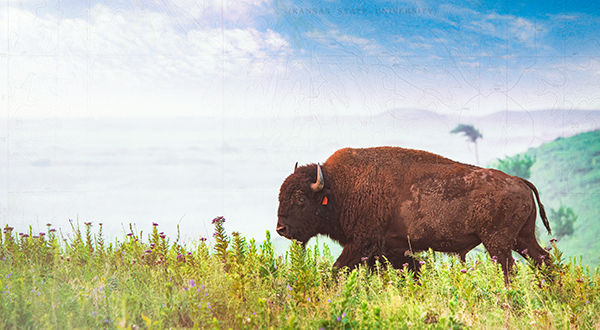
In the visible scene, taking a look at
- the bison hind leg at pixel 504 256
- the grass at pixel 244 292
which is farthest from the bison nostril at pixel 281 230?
the bison hind leg at pixel 504 256

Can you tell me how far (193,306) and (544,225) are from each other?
18.7 ft

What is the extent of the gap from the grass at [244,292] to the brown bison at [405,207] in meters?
0.39

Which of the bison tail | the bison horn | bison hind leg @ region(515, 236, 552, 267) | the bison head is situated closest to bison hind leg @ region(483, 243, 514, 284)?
bison hind leg @ region(515, 236, 552, 267)

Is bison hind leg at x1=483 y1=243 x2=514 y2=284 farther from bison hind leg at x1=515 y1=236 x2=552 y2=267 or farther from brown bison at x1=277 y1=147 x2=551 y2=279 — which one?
bison hind leg at x1=515 y1=236 x2=552 y2=267

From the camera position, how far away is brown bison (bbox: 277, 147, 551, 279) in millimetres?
6691

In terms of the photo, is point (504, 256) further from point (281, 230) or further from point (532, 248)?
point (281, 230)

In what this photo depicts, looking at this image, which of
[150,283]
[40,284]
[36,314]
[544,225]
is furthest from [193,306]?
[544,225]

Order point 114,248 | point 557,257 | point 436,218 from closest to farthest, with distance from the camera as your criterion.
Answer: point 557,257 → point 436,218 → point 114,248

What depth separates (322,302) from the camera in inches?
181

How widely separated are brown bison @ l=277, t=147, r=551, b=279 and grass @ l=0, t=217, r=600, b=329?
1.28ft

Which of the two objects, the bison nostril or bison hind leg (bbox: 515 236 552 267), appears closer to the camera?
bison hind leg (bbox: 515 236 552 267)

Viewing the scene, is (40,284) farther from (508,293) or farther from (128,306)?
(508,293)

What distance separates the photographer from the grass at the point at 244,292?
13.6 feet

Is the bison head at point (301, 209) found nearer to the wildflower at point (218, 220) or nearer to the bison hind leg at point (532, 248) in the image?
Answer: the wildflower at point (218, 220)
